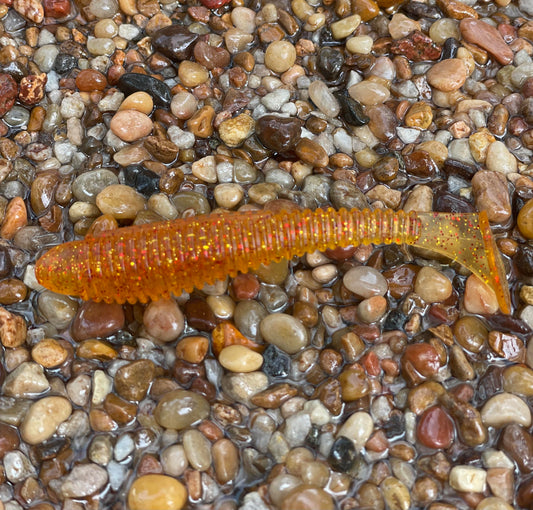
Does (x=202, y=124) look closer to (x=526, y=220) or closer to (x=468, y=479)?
(x=526, y=220)

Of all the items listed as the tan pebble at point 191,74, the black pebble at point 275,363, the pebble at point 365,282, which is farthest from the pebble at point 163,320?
the tan pebble at point 191,74

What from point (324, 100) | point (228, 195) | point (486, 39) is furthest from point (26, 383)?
point (486, 39)

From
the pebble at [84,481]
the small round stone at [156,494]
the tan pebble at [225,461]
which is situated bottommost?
the pebble at [84,481]

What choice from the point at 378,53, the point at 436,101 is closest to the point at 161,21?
the point at 378,53

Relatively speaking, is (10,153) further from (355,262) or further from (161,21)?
(355,262)

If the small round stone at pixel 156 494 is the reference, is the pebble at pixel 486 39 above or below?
above

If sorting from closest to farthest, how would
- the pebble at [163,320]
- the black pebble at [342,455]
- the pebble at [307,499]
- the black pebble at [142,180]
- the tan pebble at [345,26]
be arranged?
the pebble at [307,499], the black pebble at [342,455], the pebble at [163,320], the black pebble at [142,180], the tan pebble at [345,26]

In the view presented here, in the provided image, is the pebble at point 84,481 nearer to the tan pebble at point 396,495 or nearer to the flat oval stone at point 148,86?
the tan pebble at point 396,495
